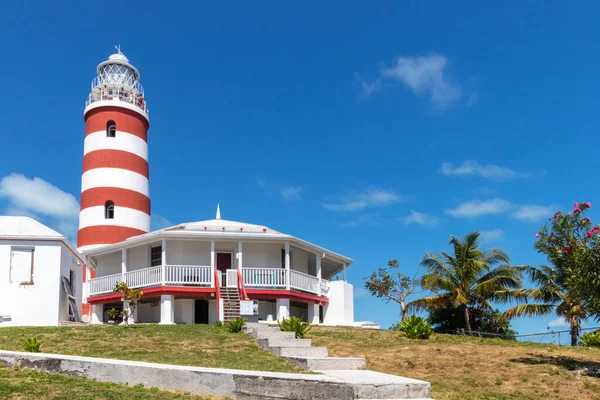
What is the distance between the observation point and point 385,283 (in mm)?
39719

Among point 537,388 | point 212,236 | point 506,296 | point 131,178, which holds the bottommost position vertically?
point 537,388

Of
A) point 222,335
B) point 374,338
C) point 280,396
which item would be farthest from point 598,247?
point 222,335

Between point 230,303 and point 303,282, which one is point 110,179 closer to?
point 230,303

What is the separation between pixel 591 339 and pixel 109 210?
24.1 meters

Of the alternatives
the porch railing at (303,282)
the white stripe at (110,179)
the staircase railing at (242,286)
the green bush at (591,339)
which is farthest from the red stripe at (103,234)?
the green bush at (591,339)

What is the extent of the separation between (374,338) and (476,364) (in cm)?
524

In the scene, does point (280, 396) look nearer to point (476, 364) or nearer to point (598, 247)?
point (476, 364)

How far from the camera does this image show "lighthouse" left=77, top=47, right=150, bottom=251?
111 feet

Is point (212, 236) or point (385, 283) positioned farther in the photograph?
point (385, 283)

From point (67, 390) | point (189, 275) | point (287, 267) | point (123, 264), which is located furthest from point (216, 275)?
point (67, 390)

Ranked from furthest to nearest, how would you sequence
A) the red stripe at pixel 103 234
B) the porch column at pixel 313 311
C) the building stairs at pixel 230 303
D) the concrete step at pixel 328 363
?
the red stripe at pixel 103 234 → the porch column at pixel 313 311 → the building stairs at pixel 230 303 → the concrete step at pixel 328 363

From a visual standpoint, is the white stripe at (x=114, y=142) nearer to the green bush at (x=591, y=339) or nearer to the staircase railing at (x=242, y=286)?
the staircase railing at (x=242, y=286)

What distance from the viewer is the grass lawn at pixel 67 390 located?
8872 millimetres

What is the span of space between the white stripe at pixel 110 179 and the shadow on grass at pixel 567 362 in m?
24.2
